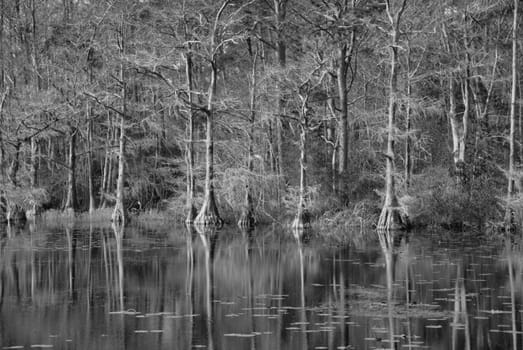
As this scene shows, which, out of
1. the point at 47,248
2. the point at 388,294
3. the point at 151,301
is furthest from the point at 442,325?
the point at 47,248

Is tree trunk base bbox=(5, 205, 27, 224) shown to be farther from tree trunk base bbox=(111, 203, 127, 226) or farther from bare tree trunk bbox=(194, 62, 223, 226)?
bare tree trunk bbox=(194, 62, 223, 226)

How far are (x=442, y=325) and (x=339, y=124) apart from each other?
22.7 m

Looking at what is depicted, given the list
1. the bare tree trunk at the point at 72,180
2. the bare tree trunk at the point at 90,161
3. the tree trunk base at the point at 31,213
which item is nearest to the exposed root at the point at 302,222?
the bare tree trunk at the point at 90,161

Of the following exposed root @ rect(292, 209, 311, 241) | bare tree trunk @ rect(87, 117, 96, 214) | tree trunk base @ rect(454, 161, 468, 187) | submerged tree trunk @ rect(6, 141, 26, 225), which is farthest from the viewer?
bare tree trunk @ rect(87, 117, 96, 214)

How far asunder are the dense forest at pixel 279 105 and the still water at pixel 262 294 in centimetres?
578

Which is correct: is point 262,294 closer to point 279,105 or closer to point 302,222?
point 302,222

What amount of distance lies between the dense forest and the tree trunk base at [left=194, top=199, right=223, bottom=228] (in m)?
0.08

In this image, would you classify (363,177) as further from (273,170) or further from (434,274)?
(434,274)

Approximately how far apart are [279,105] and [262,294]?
20481 millimetres

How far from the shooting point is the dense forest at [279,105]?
108 ft

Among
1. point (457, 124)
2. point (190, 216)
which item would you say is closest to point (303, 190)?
point (190, 216)

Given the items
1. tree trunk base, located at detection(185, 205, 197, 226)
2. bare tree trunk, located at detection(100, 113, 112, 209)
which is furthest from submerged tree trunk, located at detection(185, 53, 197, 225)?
bare tree trunk, located at detection(100, 113, 112, 209)

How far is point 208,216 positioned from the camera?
3597 cm

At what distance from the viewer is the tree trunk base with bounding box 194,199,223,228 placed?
118 feet
